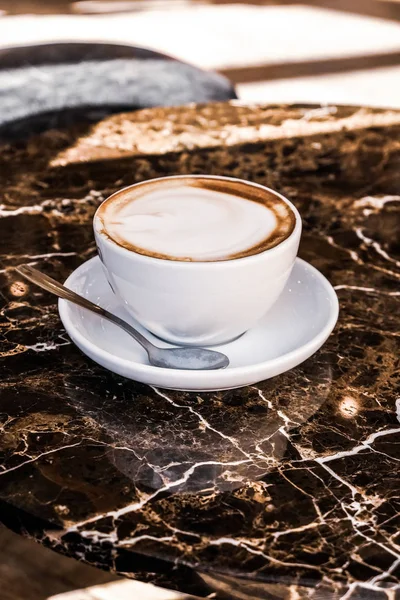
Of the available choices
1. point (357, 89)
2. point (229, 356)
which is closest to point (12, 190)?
point (229, 356)

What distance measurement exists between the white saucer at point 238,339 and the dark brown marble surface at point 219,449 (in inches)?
1.2

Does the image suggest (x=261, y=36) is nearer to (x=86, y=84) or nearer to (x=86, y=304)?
(x=86, y=84)

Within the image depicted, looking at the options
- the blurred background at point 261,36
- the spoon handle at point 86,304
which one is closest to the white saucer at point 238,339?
the spoon handle at point 86,304

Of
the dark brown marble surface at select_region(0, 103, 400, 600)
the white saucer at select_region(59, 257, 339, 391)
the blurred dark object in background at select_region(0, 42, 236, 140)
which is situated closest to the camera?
the dark brown marble surface at select_region(0, 103, 400, 600)

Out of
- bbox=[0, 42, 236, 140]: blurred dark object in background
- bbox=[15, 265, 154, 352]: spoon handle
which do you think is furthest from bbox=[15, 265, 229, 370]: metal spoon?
bbox=[0, 42, 236, 140]: blurred dark object in background

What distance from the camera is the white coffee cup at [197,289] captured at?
0.67 metres

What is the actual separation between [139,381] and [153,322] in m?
0.07

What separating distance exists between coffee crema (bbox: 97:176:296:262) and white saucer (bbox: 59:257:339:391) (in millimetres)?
85

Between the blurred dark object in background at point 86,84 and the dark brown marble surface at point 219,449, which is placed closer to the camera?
the dark brown marble surface at point 219,449

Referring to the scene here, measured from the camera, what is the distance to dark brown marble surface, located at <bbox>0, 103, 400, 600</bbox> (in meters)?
0.54

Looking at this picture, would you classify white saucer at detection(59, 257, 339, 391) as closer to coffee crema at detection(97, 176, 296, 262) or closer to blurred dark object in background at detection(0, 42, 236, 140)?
coffee crema at detection(97, 176, 296, 262)

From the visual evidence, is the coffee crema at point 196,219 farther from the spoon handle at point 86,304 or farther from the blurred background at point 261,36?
the blurred background at point 261,36

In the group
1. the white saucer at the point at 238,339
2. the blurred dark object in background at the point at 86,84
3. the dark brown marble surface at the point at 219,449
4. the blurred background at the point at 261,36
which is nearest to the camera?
the dark brown marble surface at the point at 219,449

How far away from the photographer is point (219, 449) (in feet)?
2.10
